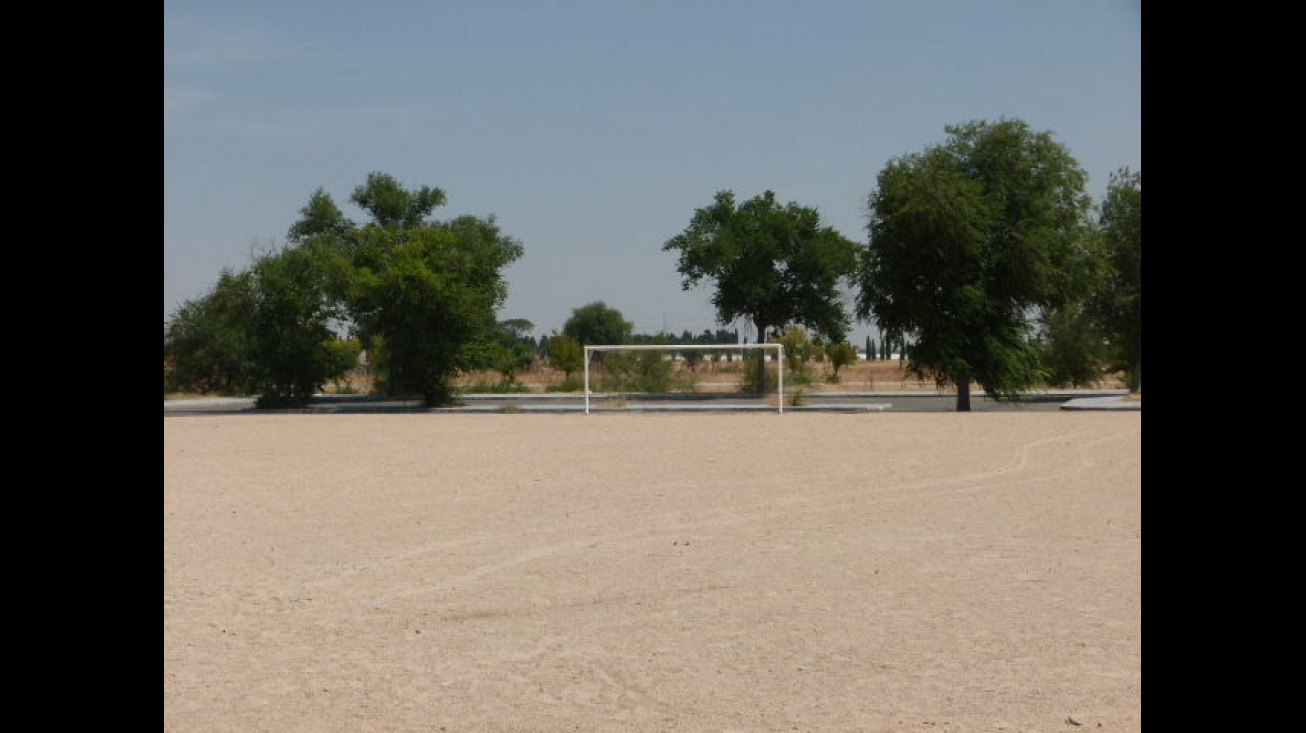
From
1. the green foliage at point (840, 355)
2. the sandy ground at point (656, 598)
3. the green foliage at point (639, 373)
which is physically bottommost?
the sandy ground at point (656, 598)

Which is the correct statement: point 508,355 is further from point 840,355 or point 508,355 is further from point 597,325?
point 597,325

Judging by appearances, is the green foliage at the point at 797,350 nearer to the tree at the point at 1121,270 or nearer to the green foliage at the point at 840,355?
the green foliage at the point at 840,355

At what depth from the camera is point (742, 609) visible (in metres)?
8.21

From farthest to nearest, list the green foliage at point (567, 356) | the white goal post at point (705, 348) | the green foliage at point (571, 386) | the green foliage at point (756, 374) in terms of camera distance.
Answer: the green foliage at point (567, 356)
the green foliage at point (571, 386)
the green foliage at point (756, 374)
the white goal post at point (705, 348)

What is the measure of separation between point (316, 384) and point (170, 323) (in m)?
11.9

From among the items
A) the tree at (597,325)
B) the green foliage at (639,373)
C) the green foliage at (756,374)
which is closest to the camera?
the green foliage at (639,373)

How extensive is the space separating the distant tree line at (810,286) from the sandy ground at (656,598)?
659 inches

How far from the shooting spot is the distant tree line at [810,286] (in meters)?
34.6

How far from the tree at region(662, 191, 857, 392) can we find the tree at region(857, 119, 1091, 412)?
1117 cm

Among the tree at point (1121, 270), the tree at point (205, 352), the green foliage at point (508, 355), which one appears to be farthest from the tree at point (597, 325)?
the tree at point (1121, 270)

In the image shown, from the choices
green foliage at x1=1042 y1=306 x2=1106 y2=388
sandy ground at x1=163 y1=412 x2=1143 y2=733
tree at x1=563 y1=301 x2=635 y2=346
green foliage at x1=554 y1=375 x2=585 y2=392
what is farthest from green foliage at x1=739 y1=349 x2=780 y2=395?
tree at x1=563 y1=301 x2=635 y2=346
